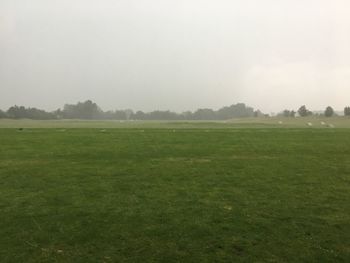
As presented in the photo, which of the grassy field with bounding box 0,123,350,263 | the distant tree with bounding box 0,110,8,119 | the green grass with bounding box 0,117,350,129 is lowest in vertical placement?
the grassy field with bounding box 0,123,350,263

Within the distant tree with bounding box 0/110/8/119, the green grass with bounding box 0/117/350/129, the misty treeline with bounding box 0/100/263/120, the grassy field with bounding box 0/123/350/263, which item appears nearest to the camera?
the grassy field with bounding box 0/123/350/263

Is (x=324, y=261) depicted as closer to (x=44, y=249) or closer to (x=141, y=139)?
(x=44, y=249)

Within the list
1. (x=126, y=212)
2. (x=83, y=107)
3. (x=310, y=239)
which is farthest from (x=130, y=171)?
(x=83, y=107)

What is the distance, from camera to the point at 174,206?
33.9 ft

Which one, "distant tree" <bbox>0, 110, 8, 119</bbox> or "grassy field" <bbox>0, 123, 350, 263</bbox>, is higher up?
"distant tree" <bbox>0, 110, 8, 119</bbox>

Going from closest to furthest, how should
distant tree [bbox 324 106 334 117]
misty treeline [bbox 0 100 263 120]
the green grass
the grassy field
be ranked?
the grassy field < the green grass < distant tree [bbox 324 106 334 117] < misty treeline [bbox 0 100 263 120]

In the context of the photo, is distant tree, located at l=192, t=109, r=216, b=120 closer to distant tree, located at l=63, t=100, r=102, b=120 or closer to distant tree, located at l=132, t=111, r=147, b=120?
distant tree, located at l=132, t=111, r=147, b=120

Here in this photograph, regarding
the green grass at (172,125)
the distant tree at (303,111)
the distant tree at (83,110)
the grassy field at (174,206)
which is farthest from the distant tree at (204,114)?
the grassy field at (174,206)

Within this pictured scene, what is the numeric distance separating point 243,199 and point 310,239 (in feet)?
10.2

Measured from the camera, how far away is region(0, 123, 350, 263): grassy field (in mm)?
7559

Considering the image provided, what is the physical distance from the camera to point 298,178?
13992 millimetres

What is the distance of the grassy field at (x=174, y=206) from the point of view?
7559 millimetres

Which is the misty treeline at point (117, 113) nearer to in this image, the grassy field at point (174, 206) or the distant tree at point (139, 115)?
the distant tree at point (139, 115)

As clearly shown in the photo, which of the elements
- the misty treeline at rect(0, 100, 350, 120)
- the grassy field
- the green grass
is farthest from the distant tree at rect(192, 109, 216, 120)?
the grassy field
